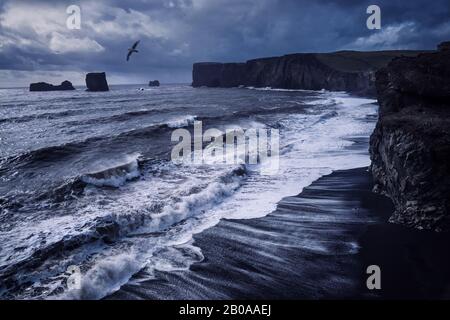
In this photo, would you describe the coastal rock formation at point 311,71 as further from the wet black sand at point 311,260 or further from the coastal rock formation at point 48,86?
the wet black sand at point 311,260

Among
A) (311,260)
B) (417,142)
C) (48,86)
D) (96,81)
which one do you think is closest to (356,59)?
(96,81)

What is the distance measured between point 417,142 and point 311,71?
9383 cm

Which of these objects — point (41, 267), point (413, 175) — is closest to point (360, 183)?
point (413, 175)

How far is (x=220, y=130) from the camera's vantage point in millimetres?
24219

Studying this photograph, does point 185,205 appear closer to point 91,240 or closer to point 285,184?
point 91,240

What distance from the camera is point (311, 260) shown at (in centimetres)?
683

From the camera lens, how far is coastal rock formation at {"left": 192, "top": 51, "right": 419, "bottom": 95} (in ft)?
274

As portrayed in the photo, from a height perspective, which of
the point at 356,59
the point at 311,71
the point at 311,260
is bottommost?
the point at 311,260

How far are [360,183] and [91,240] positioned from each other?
8279 millimetres

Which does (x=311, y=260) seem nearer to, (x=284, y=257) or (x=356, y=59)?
(x=284, y=257)

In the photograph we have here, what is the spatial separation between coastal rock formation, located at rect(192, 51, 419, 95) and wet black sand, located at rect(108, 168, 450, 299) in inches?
2456

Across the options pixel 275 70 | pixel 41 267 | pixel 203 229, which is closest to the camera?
pixel 41 267

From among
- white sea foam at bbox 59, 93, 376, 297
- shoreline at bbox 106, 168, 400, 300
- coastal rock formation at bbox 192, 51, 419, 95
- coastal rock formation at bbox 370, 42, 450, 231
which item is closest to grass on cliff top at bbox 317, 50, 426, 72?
coastal rock formation at bbox 192, 51, 419, 95

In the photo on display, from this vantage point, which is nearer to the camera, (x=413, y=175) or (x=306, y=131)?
(x=413, y=175)
